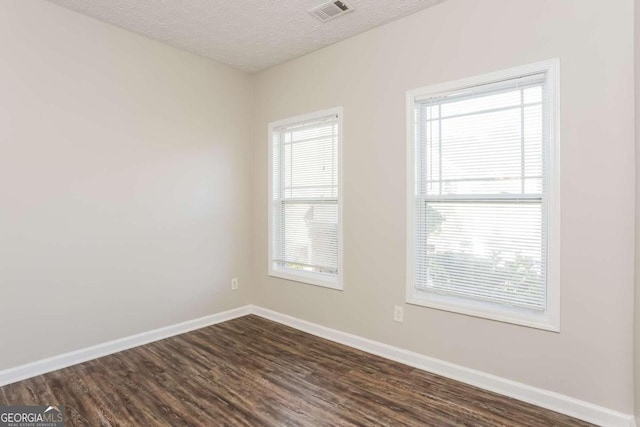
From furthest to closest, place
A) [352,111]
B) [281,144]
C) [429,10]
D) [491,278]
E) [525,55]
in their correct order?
[281,144] < [352,111] < [429,10] < [491,278] < [525,55]

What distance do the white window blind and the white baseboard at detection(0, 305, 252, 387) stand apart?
2211 mm

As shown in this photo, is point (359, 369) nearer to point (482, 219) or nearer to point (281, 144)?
point (482, 219)

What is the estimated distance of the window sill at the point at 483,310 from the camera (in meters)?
2.25

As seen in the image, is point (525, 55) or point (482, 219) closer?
point (525, 55)

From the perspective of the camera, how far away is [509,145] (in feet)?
7.82

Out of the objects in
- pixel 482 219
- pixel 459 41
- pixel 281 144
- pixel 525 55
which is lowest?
pixel 482 219

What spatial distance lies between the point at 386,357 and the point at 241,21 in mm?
3019

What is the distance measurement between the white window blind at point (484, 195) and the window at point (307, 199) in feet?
2.77

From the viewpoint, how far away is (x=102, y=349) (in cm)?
297

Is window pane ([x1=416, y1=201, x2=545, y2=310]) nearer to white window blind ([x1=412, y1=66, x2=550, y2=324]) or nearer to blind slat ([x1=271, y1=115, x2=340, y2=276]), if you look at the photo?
white window blind ([x1=412, y1=66, x2=550, y2=324])

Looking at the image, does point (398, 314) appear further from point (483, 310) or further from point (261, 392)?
point (261, 392)

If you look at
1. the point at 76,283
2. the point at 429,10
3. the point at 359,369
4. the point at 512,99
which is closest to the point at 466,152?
the point at 512,99

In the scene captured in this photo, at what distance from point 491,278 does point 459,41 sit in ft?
5.58

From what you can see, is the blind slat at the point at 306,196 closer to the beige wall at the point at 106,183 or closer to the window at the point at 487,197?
the beige wall at the point at 106,183
